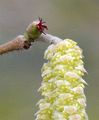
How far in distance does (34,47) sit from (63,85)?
15.4ft

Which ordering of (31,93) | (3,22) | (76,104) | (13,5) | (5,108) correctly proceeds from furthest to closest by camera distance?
(13,5) < (3,22) < (31,93) < (5,108) < (76,104)

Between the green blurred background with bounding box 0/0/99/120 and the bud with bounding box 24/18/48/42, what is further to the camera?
the green blurred background with bounding box 0/0/99/120

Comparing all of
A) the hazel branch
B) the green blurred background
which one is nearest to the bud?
the hazel branch

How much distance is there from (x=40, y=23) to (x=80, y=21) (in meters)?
6.27

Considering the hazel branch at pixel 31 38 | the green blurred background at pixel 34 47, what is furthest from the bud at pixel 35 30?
the green blurred background at pixel 34 47

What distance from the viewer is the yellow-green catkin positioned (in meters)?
1.06

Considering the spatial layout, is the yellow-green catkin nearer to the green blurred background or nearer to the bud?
the bud

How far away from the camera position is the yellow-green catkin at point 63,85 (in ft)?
3.48

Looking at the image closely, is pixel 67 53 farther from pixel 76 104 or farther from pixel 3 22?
pixel 3 22

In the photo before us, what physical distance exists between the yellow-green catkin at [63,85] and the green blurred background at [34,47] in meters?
2.40

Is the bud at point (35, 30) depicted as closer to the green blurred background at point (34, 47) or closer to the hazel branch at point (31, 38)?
the hazel branch at point (31, 38)

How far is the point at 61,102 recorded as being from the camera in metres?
1.07

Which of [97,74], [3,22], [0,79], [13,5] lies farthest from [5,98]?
[13,5]

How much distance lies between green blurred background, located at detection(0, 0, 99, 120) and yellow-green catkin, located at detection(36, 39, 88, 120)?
94.4 inches
